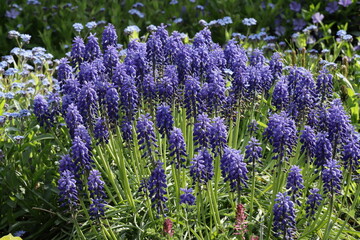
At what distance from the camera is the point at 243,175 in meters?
3.90

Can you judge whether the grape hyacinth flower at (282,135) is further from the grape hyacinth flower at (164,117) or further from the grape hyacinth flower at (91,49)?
the grape hyacinth flower at (91,49)

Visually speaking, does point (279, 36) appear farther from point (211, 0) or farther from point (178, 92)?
point (178, 92)

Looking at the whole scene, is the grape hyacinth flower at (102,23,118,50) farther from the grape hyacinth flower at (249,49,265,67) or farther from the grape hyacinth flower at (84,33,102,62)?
the grape hyacinth flower at (249,49,265,67)

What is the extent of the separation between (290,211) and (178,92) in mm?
1701

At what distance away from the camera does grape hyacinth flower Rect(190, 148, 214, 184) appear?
390 cm

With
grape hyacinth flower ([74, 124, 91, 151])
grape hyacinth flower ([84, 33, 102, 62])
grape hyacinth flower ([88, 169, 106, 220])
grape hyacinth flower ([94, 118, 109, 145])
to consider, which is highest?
grape hyacinth flower ([84, 33, 102, 62])

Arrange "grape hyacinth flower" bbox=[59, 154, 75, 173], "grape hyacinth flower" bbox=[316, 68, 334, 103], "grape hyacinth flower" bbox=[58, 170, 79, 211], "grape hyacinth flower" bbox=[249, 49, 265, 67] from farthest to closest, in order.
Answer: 1. "grape hyacinth flower" bbox=[249, 49, 265, 67]
2. "grape hyacinth flower" bbox=[316, 68, 334, 103]
3. "grape hyacinth flower" bbox=[59, 154, 75, 173]
4. "grape hyacinth flower" bbox=[58, 170, 79, 211]

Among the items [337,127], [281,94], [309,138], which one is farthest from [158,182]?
[281,94]

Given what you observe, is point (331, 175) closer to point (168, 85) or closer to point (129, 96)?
point (168, 85)

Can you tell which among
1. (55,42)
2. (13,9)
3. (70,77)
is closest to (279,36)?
(55,42)

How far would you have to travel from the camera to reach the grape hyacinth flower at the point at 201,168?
154 inches

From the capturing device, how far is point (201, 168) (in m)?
3.91

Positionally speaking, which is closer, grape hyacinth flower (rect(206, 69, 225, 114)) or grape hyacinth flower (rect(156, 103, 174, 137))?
grape hyacinth flower (rect(156, 103, 174, 137))

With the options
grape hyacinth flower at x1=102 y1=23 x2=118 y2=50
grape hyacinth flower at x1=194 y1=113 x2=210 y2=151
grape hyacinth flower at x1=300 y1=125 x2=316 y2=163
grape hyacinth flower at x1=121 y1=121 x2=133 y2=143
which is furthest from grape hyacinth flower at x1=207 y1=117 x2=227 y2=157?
grape hyacinth flower at x1=102 y1=23 x2=118 y2=50
